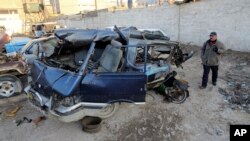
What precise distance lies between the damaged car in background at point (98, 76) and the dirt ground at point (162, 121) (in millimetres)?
419

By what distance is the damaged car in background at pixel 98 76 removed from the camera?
156 inches

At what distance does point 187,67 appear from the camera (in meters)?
8.82

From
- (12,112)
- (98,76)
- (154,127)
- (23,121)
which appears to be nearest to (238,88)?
(154,127)

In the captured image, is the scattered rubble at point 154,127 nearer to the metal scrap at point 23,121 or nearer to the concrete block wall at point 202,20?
the metal scrap at point 23,121

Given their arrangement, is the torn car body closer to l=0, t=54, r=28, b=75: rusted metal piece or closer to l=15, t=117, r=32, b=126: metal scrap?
l=0, t=54, r=28, b=75: rusted metal piece

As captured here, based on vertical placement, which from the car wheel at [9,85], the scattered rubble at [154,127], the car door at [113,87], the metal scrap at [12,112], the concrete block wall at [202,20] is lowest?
the scattered rubble at [154,127]

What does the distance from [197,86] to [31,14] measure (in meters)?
30.6

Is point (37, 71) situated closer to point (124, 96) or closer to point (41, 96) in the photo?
point (41, 96)

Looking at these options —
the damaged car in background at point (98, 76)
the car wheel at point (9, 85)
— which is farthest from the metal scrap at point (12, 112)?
the damaged car in background at point (98, 76)

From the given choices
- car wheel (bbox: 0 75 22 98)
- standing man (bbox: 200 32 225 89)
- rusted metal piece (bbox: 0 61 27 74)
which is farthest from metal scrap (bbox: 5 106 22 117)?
standing man (bbox: 200 32 225 89)

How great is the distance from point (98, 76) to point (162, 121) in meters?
1.79

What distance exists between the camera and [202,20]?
1170 cm

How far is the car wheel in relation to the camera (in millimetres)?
6172

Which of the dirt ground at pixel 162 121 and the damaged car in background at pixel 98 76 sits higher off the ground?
the damaged car in background at pixel 98 76
